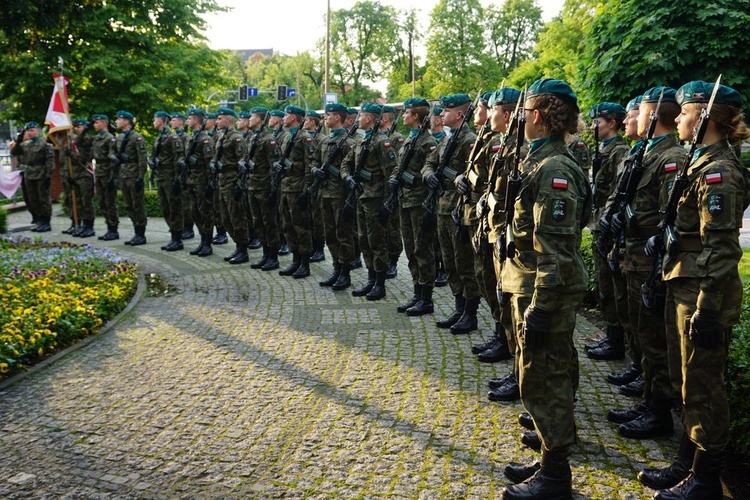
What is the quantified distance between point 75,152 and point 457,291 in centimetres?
1044

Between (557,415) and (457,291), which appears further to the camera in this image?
(457,291)

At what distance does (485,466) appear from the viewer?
4.06m

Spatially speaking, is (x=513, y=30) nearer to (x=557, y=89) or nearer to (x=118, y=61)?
(x=118, y=61)

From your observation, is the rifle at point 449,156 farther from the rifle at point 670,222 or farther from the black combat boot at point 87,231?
the black combat boot at point 87,231

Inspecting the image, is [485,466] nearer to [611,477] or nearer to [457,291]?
[611,477]

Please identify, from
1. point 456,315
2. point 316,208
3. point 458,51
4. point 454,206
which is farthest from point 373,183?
point 458,51

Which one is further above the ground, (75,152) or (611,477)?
(75,152)

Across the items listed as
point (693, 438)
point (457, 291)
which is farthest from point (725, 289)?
point (457, 291)

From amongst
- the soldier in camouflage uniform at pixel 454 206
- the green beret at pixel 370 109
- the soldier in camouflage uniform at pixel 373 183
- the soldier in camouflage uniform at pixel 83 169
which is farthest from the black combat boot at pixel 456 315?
the soldier in camouflage uniform at pixel 83 169

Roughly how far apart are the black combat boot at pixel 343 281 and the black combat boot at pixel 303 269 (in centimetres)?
84

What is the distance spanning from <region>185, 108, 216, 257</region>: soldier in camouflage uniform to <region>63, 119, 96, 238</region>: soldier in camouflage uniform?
343 cm

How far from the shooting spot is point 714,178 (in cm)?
353

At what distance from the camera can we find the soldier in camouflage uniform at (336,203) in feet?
30.3

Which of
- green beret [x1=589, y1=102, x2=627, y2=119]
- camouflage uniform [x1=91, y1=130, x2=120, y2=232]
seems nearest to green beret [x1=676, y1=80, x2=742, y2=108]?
green beret [x1=589, y1=102, x2=627, y2=119]
